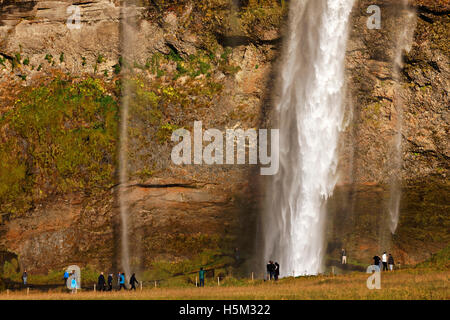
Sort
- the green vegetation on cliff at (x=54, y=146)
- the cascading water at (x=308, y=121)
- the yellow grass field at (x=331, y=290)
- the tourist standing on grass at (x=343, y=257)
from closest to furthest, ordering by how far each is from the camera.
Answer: the yellow grass field at (x=331, y=290), the cascading water at (x=308, y=121), the green vegetation on cliff at (x=54, y=146), the tourist standing on grass at (x=343, y=257)

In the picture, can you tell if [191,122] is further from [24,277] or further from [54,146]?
[24,277]

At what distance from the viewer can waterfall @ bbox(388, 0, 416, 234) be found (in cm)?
4522

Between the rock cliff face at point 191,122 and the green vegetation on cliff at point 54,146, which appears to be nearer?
the green vegetation on cliff at point 54,146

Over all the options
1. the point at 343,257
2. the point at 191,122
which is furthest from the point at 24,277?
the point at 343,257

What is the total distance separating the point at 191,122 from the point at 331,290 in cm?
2017

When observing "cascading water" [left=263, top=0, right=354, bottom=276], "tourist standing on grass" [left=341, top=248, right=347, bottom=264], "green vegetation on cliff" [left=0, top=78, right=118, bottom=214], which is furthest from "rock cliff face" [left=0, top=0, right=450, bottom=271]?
"tourist standing on grass" [left=341, top=248, right=347, bottom=264]

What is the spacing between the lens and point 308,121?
1784 inches

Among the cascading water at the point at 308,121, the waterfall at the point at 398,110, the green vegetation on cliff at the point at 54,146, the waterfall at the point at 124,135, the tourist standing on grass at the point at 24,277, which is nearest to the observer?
the tourist standing on grass at the point at 24,277

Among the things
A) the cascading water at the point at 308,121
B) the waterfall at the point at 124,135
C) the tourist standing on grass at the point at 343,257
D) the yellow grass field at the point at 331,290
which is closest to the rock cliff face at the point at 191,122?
the waterfall at the point at 124,135

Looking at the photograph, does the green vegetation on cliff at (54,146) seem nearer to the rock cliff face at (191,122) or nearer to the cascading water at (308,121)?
the rock cliff face at (191,122)

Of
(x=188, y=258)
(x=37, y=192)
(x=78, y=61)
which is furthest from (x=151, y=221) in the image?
(x=78, y=61)

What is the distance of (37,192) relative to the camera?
44.1 metres

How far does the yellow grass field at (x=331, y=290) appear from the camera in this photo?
86.1 ft

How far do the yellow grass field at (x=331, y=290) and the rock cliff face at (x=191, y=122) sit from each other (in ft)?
40.5
